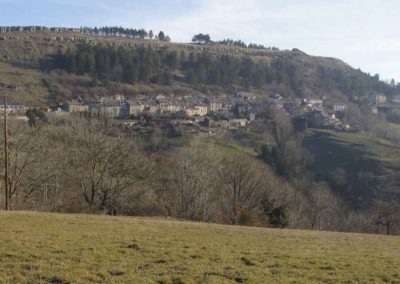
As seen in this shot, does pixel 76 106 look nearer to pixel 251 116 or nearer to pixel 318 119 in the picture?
pixel 251 116

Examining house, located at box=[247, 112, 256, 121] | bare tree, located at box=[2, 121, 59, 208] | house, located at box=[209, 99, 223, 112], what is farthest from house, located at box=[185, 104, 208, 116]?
bare tree, located at box=[2, 121, 59, 208]

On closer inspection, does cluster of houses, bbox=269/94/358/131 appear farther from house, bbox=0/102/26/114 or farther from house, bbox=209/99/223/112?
house, bbox=0/102/26/114

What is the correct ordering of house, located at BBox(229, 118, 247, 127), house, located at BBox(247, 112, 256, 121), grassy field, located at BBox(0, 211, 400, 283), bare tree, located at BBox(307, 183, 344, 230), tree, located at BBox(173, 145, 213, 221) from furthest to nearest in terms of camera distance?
house, located at BBox(247, 112, 256, 121) < house, located at BBox(229, 118, 247, 127) < bare tree, located at BBox(307, 183, 344, 230) < tree, located at BBox(173, 145, 213, 221) < grassy field, located at BBox(0, 211, 400, 283)

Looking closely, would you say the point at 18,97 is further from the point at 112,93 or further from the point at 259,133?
the point at 259,133

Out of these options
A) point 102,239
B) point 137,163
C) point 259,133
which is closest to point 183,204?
point 137,163

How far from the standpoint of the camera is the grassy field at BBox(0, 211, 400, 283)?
434 inches

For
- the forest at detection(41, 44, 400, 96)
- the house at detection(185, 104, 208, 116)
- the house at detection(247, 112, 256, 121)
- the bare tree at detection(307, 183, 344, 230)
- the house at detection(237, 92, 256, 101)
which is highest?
the forest at detection(41, 44, 400, 96)

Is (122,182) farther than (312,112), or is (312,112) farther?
(312,112)

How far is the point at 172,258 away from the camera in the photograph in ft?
43.8

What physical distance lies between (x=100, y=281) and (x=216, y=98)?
520 ft

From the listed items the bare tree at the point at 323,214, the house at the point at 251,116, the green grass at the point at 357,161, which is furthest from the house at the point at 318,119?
the bare tree at the point at 323,214

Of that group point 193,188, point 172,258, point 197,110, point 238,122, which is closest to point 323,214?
point 193,188

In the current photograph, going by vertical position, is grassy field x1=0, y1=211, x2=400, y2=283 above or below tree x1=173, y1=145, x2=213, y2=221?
above

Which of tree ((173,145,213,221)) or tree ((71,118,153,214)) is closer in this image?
tree ((71,118,153,214))
